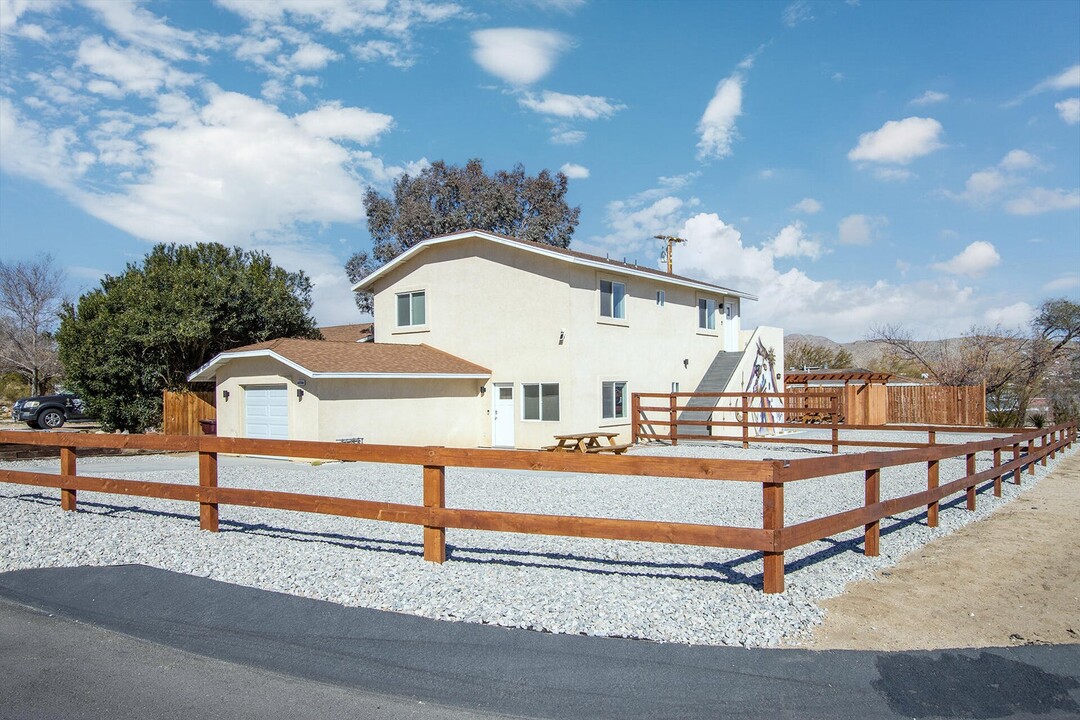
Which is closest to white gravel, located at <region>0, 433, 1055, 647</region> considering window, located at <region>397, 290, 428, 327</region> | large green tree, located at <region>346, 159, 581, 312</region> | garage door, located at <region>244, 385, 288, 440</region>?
garage door, located at <region>244, 385, 288, 440</region>

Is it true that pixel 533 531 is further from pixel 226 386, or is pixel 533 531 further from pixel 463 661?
pixel 226 386

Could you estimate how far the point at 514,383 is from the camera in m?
22.7

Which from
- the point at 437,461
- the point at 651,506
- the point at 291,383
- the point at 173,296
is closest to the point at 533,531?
the point at 437,461

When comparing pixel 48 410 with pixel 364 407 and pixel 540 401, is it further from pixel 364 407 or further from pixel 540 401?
pixel 540 401

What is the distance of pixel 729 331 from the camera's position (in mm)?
29297

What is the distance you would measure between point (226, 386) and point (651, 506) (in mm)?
15189

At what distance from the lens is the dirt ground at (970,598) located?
17.0 feet

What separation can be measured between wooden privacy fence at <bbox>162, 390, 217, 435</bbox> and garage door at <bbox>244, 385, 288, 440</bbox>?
4.73 metres

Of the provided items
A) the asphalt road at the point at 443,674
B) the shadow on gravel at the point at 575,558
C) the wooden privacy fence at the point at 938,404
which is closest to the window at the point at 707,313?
the wooden privacy fence at the point at 938,404

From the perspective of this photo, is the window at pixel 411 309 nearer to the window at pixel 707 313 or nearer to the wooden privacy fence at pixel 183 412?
the wooden privacy fence at pixel 183 412

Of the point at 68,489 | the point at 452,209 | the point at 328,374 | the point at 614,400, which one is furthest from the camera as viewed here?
the point at 452,209

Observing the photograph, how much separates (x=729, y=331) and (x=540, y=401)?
34.5 feet

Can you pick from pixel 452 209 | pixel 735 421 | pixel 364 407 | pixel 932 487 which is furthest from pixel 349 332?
pixel 932 487

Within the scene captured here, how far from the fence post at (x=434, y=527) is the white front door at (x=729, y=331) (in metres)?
23.8
